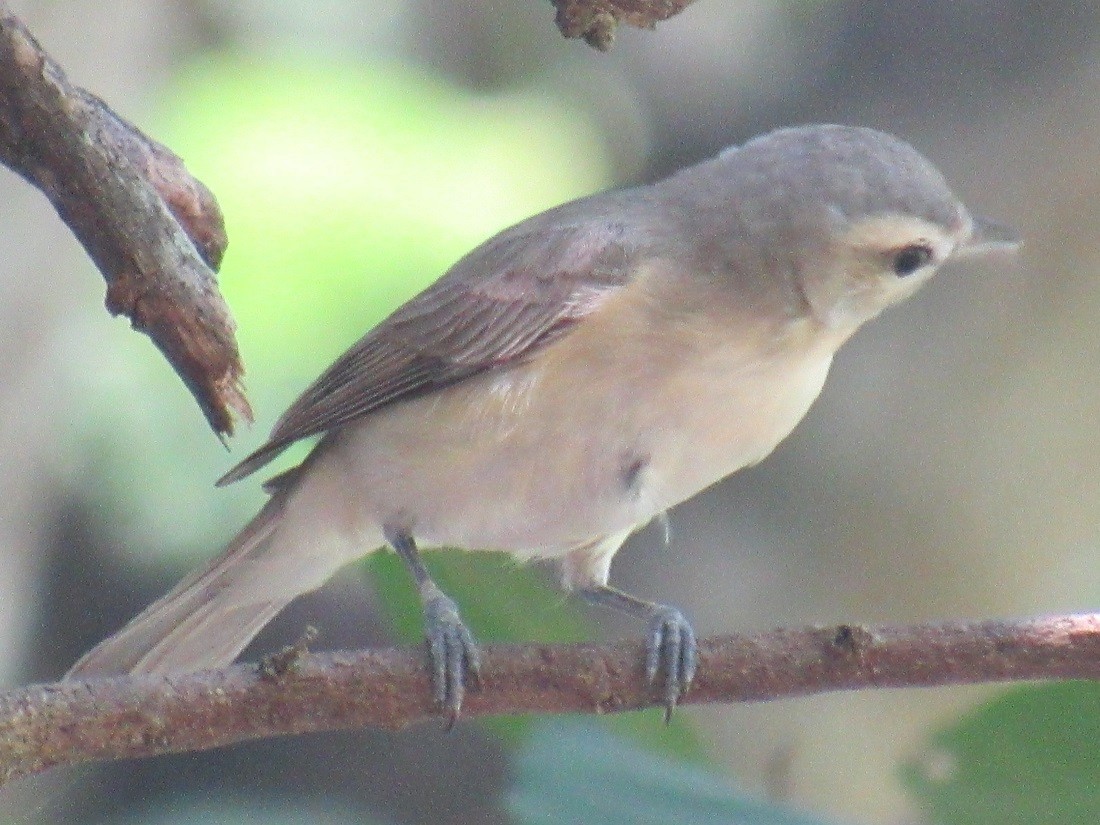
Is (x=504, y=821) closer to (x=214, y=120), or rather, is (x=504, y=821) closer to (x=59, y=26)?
(x=214, y=120)

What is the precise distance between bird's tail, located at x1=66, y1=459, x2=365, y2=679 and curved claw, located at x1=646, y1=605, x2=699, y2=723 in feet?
2.09

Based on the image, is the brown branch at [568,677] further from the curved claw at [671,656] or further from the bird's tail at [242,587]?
the bird's tail at [242,587]

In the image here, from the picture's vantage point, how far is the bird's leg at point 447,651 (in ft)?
5.03

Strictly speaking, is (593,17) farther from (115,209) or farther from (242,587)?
(242,587)

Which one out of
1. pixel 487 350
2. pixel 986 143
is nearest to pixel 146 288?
pixel 487 350

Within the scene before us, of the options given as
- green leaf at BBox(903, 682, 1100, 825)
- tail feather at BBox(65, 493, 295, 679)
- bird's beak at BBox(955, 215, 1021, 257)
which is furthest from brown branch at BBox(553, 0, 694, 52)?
tail feather at BBox(65, 493, 295, 679)

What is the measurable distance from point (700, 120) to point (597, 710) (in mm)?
2417

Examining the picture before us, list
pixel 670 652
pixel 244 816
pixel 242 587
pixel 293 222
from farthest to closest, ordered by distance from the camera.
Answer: pixel 293 222, pixel 242 587, pixel 244 816, pixel 670 652

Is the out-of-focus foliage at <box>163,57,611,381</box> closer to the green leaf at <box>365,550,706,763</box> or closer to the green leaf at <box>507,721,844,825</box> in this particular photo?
the green leaf at <box>365,550,706,763</box>

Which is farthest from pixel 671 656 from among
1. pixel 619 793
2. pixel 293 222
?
pixel 293 222

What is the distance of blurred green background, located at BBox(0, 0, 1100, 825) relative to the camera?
198 centimetres

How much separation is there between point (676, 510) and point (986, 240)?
6.32ft

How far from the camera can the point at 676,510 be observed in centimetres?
372

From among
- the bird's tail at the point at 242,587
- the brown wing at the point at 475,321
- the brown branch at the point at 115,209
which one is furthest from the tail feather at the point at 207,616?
the brown branch at the point at 115,209
